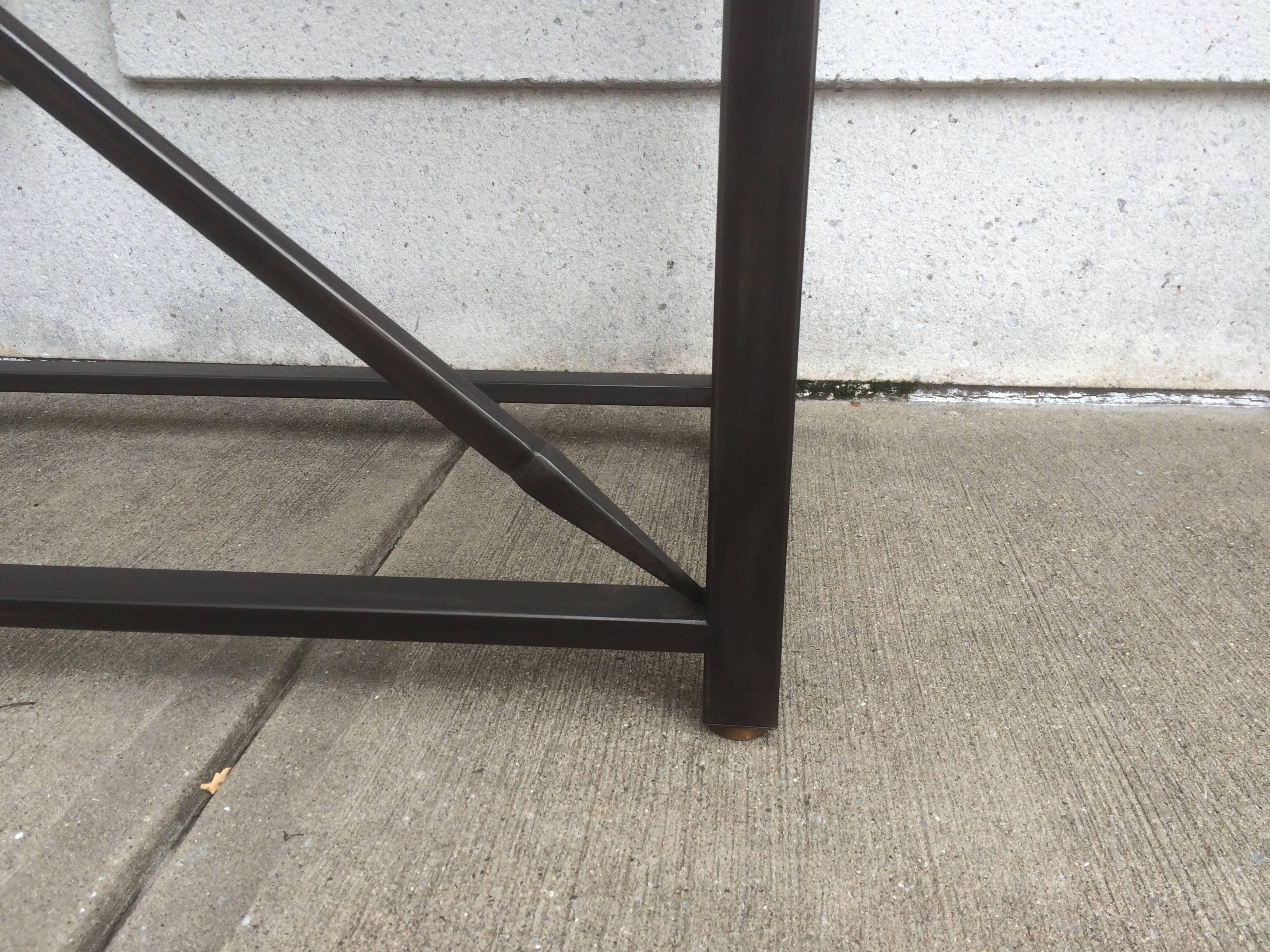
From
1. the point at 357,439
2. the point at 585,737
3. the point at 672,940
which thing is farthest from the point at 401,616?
the point at 357,439

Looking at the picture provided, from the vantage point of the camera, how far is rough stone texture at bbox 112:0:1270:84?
1649 millimetres

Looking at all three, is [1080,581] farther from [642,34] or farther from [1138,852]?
[642,34]

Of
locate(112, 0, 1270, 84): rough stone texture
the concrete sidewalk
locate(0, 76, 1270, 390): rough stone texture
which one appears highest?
locate(112, 0, 1270, 84): rough stone texture

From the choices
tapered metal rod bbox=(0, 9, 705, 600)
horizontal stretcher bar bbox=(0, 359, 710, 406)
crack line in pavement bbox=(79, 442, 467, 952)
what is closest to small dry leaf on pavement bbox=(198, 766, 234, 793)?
crack line in pavement bbox=(79, 442, 467, 952)

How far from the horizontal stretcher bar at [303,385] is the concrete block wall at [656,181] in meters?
0.30

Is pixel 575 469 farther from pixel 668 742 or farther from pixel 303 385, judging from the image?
pixel 303 385

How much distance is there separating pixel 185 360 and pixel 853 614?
1704 millimetres

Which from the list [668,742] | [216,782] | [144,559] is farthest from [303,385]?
[668,742]

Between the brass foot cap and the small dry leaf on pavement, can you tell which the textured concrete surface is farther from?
the brass foot cap

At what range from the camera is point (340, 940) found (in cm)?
77

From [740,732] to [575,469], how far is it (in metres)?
0.35

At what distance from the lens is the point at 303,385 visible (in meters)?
1.71

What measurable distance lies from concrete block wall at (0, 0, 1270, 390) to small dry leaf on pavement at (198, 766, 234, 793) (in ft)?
4.00

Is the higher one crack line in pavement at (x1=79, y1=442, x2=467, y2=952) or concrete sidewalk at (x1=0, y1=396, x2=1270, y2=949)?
concrete sidewalk at (x1=0, y1=396, x2=1270, y2=949)
